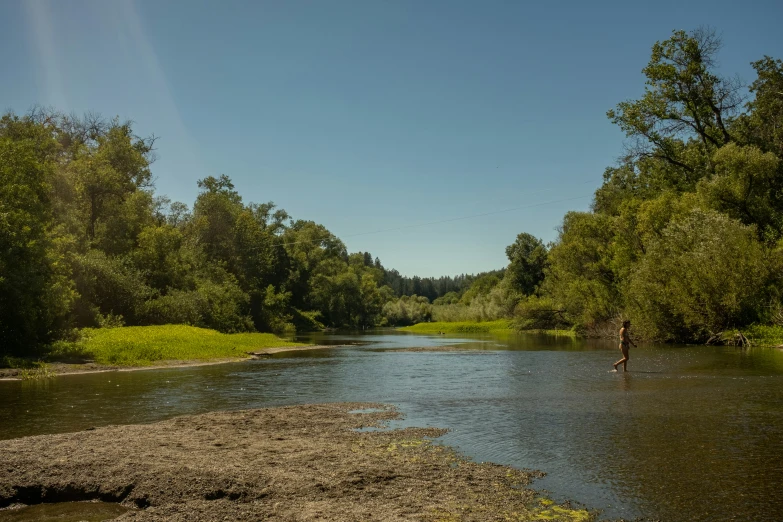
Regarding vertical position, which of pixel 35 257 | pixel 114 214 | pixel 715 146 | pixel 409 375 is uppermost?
pixel 715 146

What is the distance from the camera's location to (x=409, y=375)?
2905 centimetres

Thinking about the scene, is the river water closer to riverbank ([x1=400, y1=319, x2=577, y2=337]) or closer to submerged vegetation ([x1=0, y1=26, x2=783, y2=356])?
submerged vegetation ([x1=0, y1=26, x2=783, y2=356])

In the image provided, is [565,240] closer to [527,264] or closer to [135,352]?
[527,264]

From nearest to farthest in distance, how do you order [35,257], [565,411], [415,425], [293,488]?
[293,488] → [415,425] → [565,411] → [35,257]

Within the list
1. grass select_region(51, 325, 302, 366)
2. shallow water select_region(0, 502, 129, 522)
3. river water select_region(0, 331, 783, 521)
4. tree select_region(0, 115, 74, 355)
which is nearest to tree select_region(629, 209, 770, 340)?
river water select_region(0, 331, 783, 521)

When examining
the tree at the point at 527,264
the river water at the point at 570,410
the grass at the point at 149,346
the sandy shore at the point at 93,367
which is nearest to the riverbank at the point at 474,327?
the tree at the point at 527,264

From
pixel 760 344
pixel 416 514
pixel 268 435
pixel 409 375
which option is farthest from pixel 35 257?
pixel 760 344

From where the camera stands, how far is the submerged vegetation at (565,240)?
3284cm

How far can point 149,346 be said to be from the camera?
35969 mm

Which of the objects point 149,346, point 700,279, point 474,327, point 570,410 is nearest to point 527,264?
point 474,327

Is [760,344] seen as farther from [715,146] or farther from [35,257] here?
[35,257]

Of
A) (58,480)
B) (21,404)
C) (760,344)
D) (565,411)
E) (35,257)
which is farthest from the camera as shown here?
(760,344)

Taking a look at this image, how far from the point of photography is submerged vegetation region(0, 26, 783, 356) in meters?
32.8

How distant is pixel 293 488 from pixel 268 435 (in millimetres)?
4499
